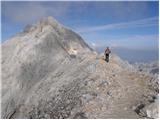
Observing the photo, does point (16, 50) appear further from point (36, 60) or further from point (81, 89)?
→ point (81, 89)

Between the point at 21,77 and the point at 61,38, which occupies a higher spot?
the point at 61,38

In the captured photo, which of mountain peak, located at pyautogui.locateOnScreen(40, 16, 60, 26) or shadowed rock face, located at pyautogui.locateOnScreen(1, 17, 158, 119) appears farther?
mountain peak, located at pyautogui.locateOnScreen(40, 16, 60, 26)

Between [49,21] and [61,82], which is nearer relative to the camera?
[61,82]

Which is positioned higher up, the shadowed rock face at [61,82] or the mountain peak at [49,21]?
the mountain peak at [49,21]

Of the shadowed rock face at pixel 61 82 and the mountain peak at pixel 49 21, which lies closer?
the shadowed rock face at pixel 61 82

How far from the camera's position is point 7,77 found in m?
40.2

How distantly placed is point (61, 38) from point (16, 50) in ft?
26.0

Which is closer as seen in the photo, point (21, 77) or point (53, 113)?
point (53, 113)

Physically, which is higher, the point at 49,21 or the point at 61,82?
the point at 49,21

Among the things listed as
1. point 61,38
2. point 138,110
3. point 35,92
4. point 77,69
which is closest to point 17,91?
point 35,92

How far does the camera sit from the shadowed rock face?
23672mm

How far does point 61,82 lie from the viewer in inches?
1223

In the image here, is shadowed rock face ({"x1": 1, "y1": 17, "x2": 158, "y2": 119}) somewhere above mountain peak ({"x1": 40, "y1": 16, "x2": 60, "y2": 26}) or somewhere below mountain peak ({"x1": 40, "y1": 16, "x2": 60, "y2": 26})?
below

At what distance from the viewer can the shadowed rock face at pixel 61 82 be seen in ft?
77.7
